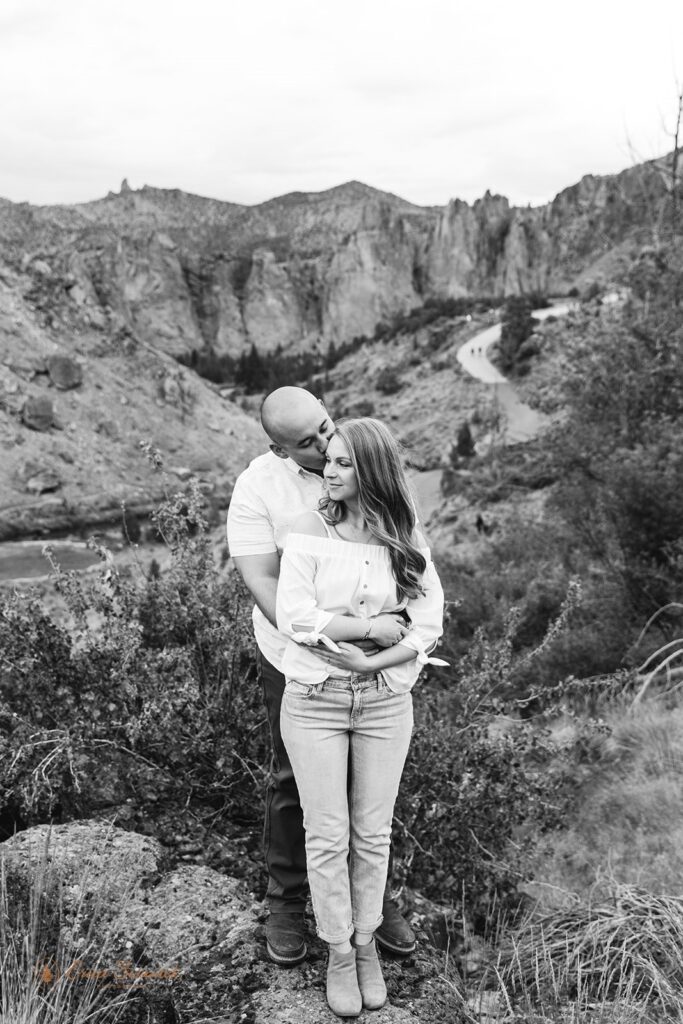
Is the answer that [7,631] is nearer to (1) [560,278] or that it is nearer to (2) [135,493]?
(2) [135,493]

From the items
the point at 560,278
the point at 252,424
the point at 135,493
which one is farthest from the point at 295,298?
the point at 135,493

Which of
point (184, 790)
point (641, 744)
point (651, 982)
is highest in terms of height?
point (184, 790)

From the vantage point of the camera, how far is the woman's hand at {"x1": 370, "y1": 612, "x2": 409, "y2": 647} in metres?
2.40

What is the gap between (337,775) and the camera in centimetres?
244

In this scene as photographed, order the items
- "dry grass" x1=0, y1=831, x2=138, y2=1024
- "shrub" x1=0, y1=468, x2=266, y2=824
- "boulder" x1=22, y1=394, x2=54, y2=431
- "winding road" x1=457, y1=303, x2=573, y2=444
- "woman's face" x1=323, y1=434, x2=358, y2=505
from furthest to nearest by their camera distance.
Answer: "winding road" x1=457, y1=303, x2=573, y2=444 < "boulder" x1=22, y1=394, x2=54, y2=431 < "shrub" x1=0, y1=468, x2=266, y2=824 < "woman's face" x1=323, y1=434, x2=358, y2=505 < "dry grass" x1=0, y1=831, x2=138, y2=1024

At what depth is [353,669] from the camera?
7.82 ft

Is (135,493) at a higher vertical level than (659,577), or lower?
lower

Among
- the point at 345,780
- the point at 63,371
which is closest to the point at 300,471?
the point at 345,780

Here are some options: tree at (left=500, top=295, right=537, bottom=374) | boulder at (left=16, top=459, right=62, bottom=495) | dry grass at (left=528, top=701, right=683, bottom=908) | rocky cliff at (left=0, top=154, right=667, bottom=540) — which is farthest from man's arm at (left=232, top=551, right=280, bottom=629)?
tree at (left=500, top=295, right=537, bottom=374)

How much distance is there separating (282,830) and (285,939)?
0.32 meters

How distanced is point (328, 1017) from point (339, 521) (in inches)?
56.0

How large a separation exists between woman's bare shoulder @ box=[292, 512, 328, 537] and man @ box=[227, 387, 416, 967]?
0.13 meters

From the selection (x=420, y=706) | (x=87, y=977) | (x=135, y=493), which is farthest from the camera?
(x=135, y=493)

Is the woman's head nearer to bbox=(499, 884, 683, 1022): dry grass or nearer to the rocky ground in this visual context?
the rocky ground
